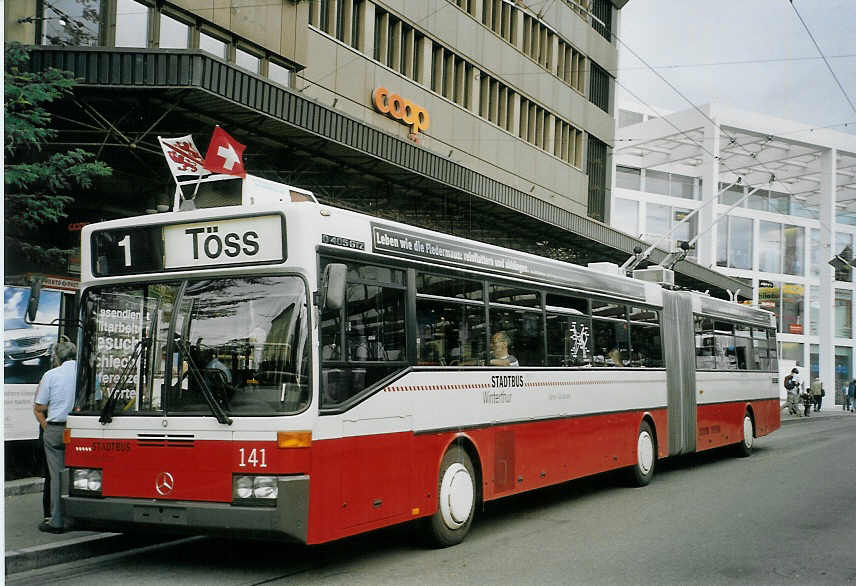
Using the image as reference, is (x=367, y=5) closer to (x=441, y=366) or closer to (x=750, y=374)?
(x=750, y=374)

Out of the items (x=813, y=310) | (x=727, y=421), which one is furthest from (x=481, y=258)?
(x=813, y=310)

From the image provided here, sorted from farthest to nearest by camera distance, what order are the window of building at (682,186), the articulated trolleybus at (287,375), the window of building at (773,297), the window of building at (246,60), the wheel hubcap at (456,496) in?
1. the window of building at (682,186)
2. the window of building at (773,297)
3. the window of building at (246,60)
4. the wheel hubcap at (456,496)
5. the articulated trolleybus at (287,375)

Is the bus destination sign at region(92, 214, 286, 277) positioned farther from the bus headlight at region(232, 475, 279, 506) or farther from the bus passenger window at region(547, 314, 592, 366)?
the bus passenger window at region(547, 314, 592, 366)

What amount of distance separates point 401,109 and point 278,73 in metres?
5.64

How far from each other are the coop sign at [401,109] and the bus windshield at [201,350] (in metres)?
16.3

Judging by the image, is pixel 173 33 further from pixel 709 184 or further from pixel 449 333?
pixel 709 184

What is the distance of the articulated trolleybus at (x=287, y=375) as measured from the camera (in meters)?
6.99

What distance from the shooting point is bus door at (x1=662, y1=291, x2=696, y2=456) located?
48.8 ft

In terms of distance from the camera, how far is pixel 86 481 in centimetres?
761

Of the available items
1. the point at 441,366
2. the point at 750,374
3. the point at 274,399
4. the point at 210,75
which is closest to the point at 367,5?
the point at 210,75

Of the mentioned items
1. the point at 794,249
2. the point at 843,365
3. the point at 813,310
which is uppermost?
the point at 794,249

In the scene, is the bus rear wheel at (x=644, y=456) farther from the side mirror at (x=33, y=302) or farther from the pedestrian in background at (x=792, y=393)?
the pedestrian in background at (x=792, y=393)

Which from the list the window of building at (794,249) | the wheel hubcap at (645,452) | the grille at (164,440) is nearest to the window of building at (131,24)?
the grille at (164,440)

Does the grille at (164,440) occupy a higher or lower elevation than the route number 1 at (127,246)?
lower
